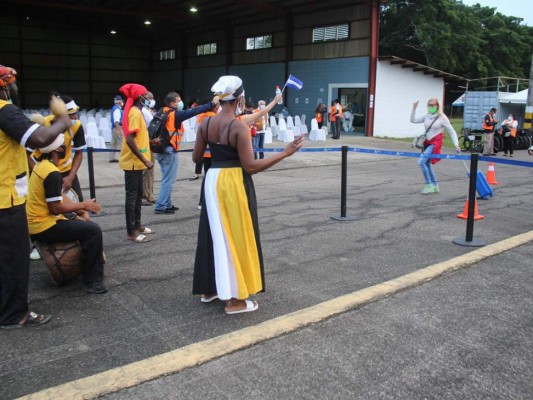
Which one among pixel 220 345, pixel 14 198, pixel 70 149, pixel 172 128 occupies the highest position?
pixel 172 128

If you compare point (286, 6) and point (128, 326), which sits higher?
point (286, 6)

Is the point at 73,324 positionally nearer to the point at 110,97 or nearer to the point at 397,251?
the point at 397,251

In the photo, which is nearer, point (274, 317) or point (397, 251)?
point (274, 317)

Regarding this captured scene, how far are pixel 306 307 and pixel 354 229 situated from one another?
2963 mm

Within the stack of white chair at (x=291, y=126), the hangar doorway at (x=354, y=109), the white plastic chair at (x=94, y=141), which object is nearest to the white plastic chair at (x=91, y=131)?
the white plastic chair at (x=94, y=141)

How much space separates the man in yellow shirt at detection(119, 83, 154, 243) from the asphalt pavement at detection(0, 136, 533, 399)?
348mm

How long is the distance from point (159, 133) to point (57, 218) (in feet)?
9.95

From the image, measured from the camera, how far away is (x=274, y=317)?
4.00 m

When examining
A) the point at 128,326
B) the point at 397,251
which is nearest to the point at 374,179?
the point at 397,251

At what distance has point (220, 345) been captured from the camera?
11.4 feet

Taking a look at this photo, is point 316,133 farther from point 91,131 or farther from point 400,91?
point 91,131

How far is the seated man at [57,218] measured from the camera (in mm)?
4195

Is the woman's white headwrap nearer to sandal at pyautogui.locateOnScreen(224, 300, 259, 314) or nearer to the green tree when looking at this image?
sandal at pyautogui.locateOnScreen(224, 300, 259, 314)

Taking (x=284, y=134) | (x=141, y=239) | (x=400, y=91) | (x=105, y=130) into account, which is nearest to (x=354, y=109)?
(x=400, y=91)
